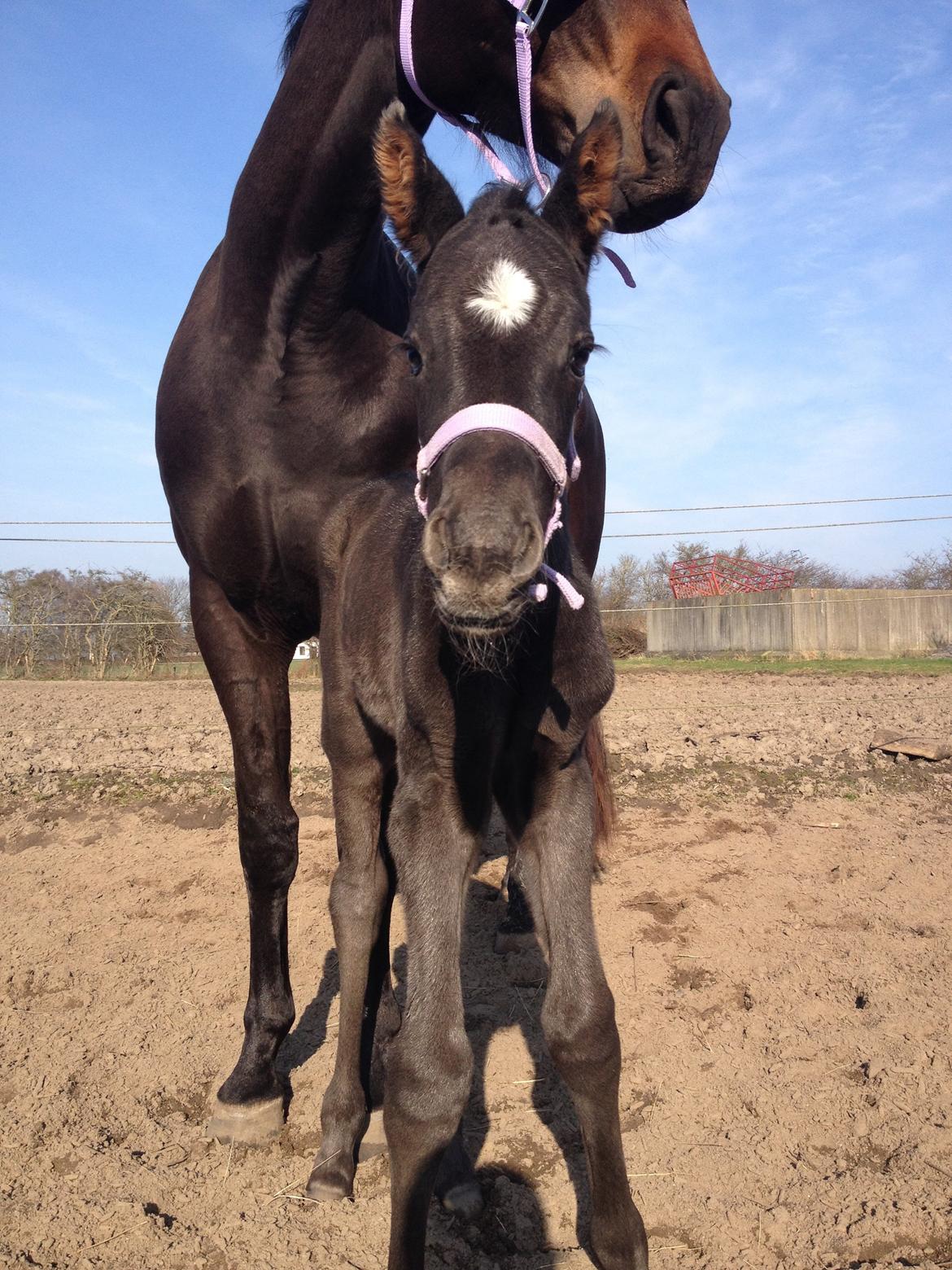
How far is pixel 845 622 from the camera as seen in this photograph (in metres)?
21.6

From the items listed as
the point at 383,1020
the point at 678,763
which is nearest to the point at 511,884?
the point at 383,1020

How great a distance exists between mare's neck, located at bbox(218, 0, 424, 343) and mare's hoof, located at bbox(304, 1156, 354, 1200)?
2.53m

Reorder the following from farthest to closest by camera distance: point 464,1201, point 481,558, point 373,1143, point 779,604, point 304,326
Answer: point 779,604
point 304,326
point 373,1143
point 464,1201
point 481,558

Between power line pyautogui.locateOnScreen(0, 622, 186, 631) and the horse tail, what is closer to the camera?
the horse tail

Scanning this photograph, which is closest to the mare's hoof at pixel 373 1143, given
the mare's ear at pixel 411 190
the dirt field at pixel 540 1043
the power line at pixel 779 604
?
the dirt field at pixel 540 1043

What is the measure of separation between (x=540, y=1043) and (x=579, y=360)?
229 cm

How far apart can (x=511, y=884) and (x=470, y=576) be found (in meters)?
3.12

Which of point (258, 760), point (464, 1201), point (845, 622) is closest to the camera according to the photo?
point (464, 1201)

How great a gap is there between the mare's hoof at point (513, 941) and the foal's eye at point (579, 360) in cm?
273

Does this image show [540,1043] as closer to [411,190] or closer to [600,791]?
[600,791]

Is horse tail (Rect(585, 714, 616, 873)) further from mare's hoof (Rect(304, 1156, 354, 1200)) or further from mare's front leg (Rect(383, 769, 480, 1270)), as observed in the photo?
mare's front leg (Rect(383, 769, 480, 1270))

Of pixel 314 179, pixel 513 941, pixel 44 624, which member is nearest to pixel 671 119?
pixel 314 179

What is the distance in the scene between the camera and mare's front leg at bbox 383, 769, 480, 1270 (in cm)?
200

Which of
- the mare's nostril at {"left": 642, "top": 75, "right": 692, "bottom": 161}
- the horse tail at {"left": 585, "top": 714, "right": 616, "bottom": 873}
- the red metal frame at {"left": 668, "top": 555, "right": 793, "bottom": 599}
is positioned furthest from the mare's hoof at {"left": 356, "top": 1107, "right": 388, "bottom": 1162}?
the red metal frame at {"left": 668, "top": 555, "right": 793, "bottom": 599}
